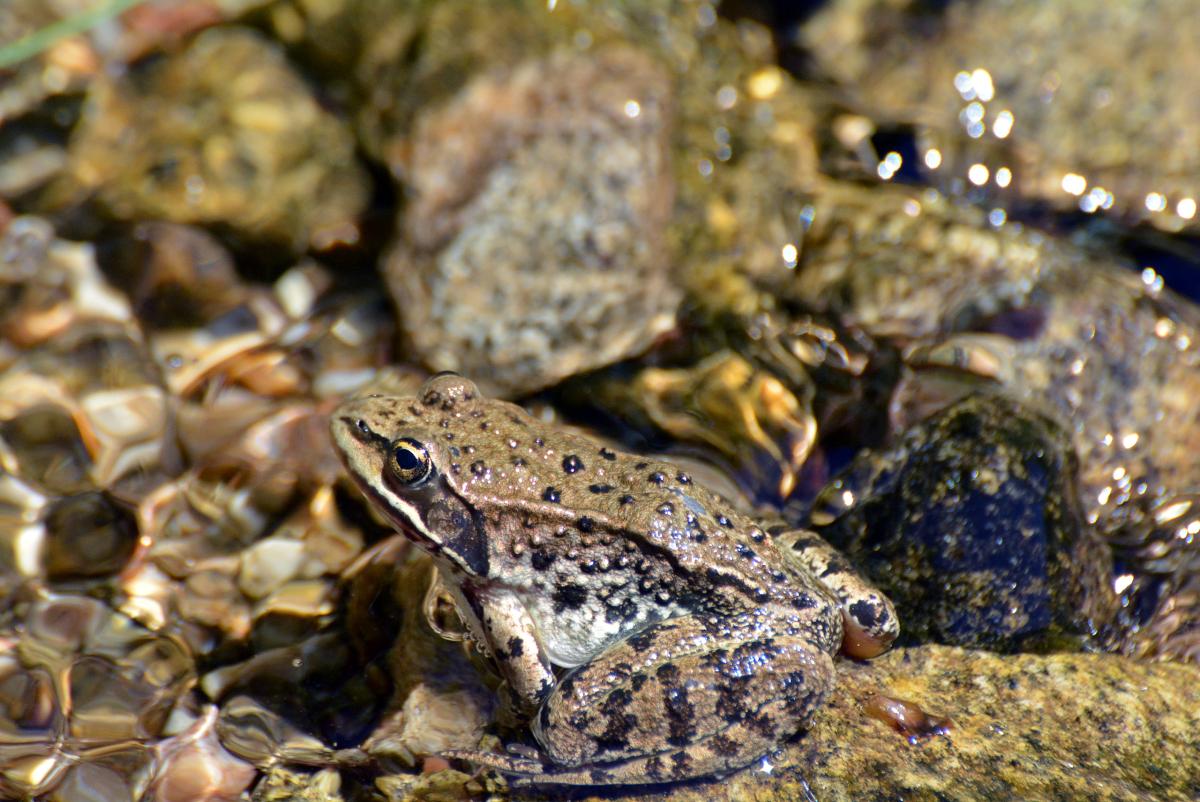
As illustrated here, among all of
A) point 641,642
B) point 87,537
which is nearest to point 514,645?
point 641,642

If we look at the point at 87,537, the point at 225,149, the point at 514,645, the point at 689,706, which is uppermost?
the point at 225,149

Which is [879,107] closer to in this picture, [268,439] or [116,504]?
[268,439]

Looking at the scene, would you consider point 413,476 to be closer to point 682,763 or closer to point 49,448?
point 682,763

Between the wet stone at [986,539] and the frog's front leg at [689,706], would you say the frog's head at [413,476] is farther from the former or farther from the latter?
the wet stone at [986,539]

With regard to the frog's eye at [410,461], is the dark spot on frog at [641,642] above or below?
below

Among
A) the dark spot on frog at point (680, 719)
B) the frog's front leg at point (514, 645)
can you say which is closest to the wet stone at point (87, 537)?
the frog's front leg at point (514, 645)

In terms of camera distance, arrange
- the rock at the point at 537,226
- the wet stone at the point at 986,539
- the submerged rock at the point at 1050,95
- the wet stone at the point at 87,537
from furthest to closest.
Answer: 1. the submerged rock at the point at 1050,95
2. the rock at the point at 537,226
3. the wet stone at the point at 87,537
4. the wet stone at the point at 986,539

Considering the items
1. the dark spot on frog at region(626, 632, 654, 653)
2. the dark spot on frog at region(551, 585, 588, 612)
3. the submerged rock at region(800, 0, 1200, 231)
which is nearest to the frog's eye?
the dark spot on frog at region(551, 585, 588, 612)

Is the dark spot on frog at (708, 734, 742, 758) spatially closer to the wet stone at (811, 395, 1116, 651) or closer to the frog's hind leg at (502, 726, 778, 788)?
the frog's hind leg at (502, 726, 778, 788)

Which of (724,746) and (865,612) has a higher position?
(865,612)
